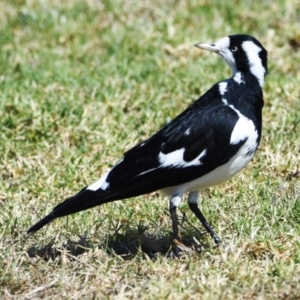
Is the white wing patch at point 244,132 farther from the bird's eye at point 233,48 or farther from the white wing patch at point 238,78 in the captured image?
the bird's eye at point 233,48

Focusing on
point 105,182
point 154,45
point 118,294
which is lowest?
point 118,294

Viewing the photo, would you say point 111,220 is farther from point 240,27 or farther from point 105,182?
point 240,27

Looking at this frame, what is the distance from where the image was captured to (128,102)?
21.1 feet

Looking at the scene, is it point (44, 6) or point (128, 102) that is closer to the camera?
point (128, 102)

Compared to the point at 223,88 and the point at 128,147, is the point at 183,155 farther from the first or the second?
the point at 128,147

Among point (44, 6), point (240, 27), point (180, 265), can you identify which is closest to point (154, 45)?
point (240, 27)

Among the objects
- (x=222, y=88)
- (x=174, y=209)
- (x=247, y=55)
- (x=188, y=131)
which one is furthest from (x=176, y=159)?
(x=247, y=55)

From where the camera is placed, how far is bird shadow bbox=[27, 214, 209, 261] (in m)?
4.35

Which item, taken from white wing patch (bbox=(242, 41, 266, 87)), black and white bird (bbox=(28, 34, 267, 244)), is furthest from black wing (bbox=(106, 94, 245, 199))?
white wing patch (bbox=(242, 41, 266, 87))

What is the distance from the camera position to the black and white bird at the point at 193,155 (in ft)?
13.9

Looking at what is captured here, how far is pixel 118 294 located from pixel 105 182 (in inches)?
26.5

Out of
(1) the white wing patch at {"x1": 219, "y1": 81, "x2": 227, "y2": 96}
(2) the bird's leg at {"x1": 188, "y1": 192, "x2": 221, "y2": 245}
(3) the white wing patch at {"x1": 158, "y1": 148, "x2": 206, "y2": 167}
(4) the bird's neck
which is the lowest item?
(2) the bird's leg at {"x1": 188, "y1": 192, "x2": 221, "y2": 245}

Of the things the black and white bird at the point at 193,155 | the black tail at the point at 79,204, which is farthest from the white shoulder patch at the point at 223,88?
the black tail at the point at 79,204

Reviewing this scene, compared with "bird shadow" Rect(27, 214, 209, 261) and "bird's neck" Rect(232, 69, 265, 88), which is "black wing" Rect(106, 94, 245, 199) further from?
"bird shadow" Rect(27, 214, 209, 261)
